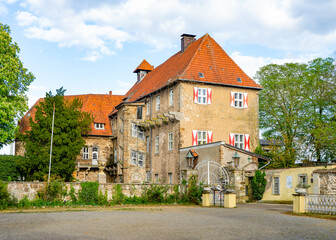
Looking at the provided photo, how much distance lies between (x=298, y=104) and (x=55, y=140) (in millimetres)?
21606

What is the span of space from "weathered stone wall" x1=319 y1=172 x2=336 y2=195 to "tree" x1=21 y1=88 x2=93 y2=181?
19779 millimetres

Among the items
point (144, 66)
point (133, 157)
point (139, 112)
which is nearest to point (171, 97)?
point (139, 112)

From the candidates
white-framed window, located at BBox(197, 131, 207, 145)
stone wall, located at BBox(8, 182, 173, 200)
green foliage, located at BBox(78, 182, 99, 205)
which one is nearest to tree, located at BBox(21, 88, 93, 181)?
white-framed window, located at BBox(197, 131, 207, 145)

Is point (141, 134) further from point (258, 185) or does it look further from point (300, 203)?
point (300, 203)

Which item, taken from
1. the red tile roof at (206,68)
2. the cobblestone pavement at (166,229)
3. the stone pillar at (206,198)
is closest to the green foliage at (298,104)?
the red tile roof at (206,68)

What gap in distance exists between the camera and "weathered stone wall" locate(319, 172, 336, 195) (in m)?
21.5

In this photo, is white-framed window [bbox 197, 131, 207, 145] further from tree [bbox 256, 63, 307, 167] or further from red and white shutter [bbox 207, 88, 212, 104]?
tree [bbox 256, 63, 307, 167]

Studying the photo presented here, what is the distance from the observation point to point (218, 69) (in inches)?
1293

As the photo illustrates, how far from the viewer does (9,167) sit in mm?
34562

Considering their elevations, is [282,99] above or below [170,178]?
above

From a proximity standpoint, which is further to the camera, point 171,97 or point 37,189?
point 171,97

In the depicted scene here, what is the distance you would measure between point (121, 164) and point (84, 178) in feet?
21.1

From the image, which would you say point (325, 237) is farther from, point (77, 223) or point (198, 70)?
point (198, 70)

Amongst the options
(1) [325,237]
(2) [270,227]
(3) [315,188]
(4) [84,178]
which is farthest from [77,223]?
(4) [84,178]
